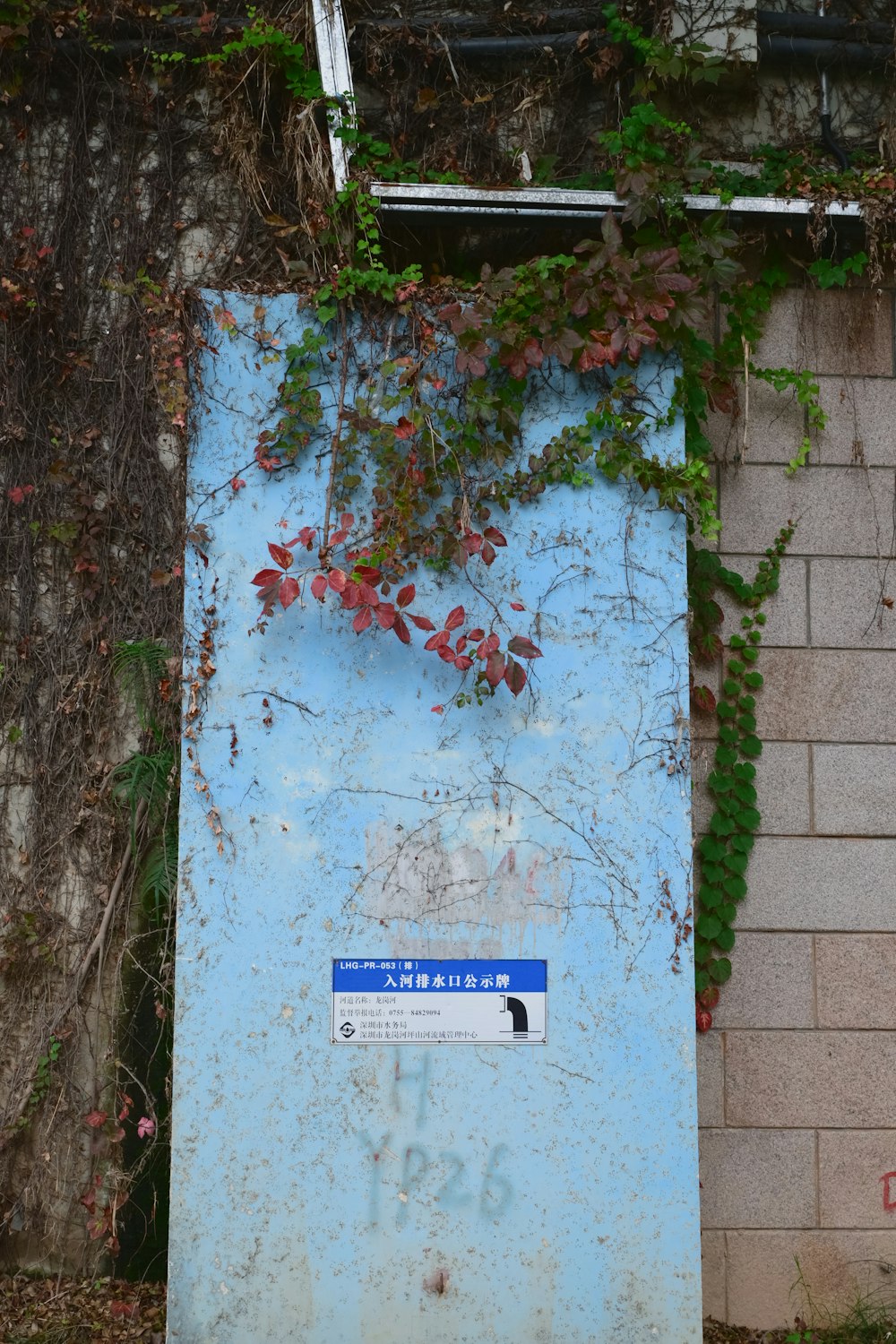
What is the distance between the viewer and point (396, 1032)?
309 cm

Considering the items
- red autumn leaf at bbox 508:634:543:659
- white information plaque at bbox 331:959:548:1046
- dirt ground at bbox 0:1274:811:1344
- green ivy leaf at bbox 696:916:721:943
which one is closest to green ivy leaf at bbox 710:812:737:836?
green ivy leaf at bbox 696:916:721:943

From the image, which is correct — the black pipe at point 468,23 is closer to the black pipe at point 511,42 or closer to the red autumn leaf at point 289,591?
the black pipe at point 511,42

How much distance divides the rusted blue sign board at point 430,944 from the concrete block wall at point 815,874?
1.80 ft

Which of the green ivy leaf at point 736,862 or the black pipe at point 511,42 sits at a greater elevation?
the black pipe at point 511,42

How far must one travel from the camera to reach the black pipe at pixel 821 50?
374cm

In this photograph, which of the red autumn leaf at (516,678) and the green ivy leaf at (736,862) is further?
the green ivy leaf at (736,862)

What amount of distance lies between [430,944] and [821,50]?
3318 millimetres

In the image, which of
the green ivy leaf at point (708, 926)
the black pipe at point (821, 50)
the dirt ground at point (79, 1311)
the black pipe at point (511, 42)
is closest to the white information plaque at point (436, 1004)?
the green ivy leaf at point (708, 926)

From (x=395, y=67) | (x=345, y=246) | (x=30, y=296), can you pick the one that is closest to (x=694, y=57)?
(x=395, y=67)

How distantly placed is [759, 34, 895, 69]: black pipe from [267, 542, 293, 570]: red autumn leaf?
2482 mm

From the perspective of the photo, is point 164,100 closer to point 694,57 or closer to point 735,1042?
point 694,57

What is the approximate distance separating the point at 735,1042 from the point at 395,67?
3.49m

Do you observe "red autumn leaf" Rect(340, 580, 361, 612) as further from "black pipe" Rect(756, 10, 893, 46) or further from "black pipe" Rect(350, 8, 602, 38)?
"black pipe" Rect(756, 10, 893, 46)

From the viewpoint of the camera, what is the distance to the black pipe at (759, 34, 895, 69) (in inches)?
147
